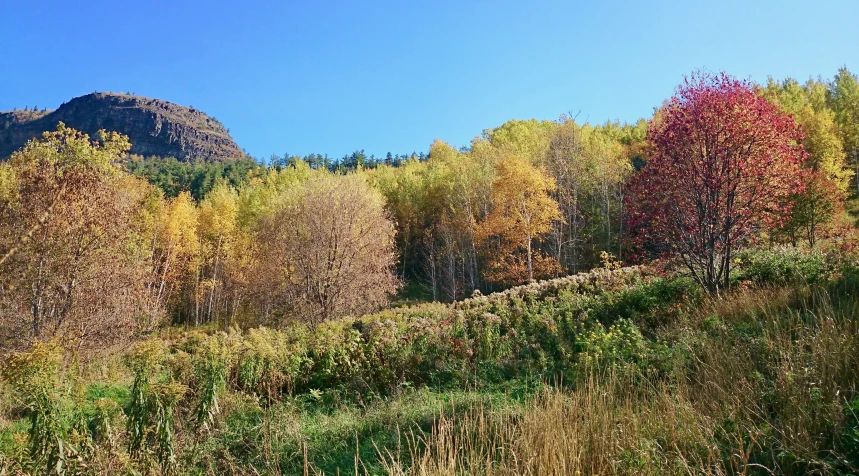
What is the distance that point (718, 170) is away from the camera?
306 inches

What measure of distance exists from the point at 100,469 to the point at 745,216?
31.9ft

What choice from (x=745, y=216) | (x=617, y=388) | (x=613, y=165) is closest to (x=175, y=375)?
(x=617, y=388)

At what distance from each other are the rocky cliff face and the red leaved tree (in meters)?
176

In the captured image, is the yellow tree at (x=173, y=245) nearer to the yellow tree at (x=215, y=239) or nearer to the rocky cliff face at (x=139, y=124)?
the yellow tree at (x=215, y=239)

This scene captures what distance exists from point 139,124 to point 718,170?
20069cm

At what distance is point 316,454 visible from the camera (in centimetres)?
484

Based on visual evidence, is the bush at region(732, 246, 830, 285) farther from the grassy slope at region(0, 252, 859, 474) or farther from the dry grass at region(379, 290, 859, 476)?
the dry grass at region(379, 290, 859, 476)

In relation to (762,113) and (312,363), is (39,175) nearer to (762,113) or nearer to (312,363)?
(312,363)

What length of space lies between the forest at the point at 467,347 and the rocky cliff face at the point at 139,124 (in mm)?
166960

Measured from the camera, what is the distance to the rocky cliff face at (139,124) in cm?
16112

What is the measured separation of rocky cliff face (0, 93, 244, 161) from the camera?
161m

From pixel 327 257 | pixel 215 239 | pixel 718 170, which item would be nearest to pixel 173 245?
pixel 215 239

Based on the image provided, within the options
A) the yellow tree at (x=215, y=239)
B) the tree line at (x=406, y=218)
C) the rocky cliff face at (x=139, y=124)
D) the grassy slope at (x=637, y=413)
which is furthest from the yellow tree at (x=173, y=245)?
the rocky cliff face at (x=139, y=124)

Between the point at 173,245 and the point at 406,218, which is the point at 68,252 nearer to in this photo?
the point at 173,245
